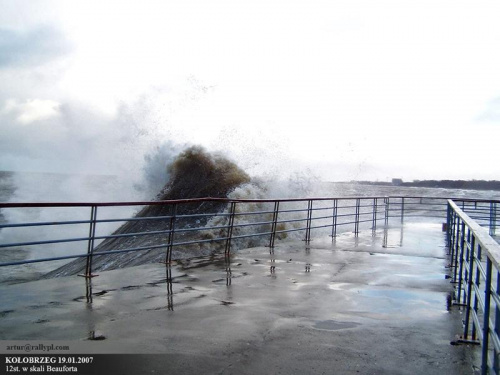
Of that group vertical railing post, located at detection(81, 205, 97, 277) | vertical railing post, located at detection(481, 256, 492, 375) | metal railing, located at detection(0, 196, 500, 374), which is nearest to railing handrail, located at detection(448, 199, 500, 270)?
metal railing, located at detection(0, 196, 500, 374)

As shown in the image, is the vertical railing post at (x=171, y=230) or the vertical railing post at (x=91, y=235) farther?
the vertical railing post at (x=171, y=230)

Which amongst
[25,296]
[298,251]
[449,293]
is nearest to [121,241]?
[298,251]

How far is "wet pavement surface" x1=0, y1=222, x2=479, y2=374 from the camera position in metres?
3.46

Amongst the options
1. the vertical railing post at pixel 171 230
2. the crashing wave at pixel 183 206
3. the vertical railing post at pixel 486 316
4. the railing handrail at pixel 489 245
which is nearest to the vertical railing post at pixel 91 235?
the vertical railing post at pixel 171 230

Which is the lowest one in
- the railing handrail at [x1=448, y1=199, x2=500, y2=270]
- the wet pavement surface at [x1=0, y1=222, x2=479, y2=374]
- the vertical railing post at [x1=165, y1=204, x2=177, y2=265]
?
the wet pavement surface at [x1=0, y1=222, x2=479, y2=374]

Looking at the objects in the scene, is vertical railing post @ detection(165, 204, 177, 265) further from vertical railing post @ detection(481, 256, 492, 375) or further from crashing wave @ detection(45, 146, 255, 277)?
crashing wave @ detection(45, 146, 255, 277)

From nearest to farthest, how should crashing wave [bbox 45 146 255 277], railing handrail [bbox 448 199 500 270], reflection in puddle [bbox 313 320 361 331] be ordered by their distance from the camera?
railing handrail [bbox 448 199 500 270] < reflection in puddle [bbox 313 320 361 331] < crashing wave [bbox 45 146 255 277]

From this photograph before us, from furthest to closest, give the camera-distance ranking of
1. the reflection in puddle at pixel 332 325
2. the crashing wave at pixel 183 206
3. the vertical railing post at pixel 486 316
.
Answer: the crashing wave at pixel 183 206, the reflection in puddle at pixel 332 325, the vertical railing post at pixel 486 316

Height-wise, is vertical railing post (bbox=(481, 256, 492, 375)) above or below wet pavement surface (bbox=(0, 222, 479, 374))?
above

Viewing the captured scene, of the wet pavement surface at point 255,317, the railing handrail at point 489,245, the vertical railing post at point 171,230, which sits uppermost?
the railing handrail at point 489,245

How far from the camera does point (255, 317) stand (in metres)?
4.55

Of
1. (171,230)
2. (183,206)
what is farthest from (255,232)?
(171,230)

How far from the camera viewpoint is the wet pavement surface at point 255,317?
3463 millimetres

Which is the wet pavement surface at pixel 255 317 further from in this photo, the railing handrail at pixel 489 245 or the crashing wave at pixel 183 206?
the crashing wave at pixel 183 206
